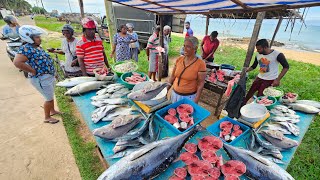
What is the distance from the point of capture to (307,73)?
342 inches

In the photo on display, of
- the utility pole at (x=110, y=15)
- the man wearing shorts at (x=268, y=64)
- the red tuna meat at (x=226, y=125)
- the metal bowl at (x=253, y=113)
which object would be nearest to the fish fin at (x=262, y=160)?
the red tuna meat at (x=226, y=125)

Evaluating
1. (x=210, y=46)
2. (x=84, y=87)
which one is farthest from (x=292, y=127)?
(x=210, y=46)

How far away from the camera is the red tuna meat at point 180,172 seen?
1.69 meters

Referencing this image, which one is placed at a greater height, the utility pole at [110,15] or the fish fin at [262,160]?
the utility pole at [110,15]

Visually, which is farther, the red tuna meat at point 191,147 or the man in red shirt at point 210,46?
the man in red shirt at point 210,46

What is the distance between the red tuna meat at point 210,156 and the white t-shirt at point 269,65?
3.07 metres

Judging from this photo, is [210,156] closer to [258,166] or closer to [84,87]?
[258,166]

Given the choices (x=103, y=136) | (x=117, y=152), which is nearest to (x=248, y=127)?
(x=117, y=152)

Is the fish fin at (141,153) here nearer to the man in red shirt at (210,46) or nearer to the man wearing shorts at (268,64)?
the man wearing shorts at (268,64)

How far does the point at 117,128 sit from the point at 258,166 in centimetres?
169

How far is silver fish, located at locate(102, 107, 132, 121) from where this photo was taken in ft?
8.28

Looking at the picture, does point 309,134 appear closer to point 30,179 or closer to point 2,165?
point 30,179

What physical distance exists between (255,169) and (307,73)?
9771 millimetres

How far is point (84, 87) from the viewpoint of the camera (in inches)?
124
